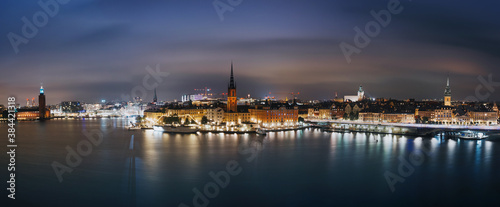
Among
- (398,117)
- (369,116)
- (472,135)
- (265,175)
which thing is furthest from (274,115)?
(265,175)

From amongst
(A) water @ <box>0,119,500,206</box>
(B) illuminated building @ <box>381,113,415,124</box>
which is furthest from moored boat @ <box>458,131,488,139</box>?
(B) illuminated building @ <box>381,113,415,124</box>

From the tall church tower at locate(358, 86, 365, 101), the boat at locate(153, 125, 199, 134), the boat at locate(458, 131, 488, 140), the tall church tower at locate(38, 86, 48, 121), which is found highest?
the tall church tower at locate(358, 86, 365, 101)

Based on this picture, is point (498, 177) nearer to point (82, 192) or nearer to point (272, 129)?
point (82, 192)

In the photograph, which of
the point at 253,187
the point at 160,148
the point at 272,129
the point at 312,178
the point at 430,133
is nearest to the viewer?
the point at 253,187

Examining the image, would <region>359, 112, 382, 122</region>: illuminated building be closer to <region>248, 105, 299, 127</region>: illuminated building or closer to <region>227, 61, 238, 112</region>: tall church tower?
<region>248, 105, 299, 127</region>: illuminated building

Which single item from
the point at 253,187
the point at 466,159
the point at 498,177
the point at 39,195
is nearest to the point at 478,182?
the point at 498,177

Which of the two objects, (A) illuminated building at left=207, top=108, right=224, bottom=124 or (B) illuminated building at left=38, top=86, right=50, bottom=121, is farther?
(B) illuminated building at left=38, top=86, right=50, bottom=121

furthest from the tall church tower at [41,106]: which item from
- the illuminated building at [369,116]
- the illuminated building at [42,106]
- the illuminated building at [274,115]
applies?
the illuminated building at [369,116]

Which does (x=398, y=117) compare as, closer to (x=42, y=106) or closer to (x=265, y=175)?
(x=265, y=175)
